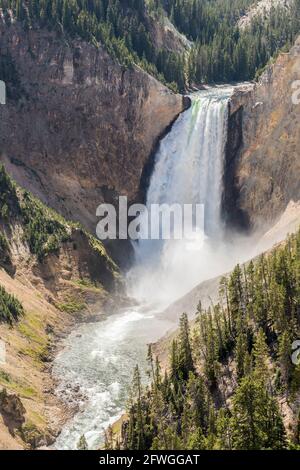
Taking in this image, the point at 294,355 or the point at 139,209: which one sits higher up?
the point at 139,209

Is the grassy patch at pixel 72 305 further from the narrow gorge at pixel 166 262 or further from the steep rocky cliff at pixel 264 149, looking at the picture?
the steep rocky cliff at pixel 264 149

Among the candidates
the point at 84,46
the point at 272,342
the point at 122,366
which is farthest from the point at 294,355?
the point at 84,46

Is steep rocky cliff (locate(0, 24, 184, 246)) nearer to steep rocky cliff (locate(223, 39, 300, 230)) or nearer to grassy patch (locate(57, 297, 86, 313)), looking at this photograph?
steep rocky cliff (locate(223, 39, 300, 230))

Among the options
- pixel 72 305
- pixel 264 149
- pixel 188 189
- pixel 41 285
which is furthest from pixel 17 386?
pixel 188 189

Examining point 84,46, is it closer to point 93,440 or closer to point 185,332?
point 185,332

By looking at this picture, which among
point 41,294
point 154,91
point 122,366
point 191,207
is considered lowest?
point 122,366

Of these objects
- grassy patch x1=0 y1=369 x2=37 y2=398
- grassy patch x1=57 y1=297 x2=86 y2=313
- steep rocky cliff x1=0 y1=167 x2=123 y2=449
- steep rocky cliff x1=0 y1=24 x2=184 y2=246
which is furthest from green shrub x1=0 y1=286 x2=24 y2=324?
steep rocky cliff x1=0 y1=24 x2=184 y2=246
